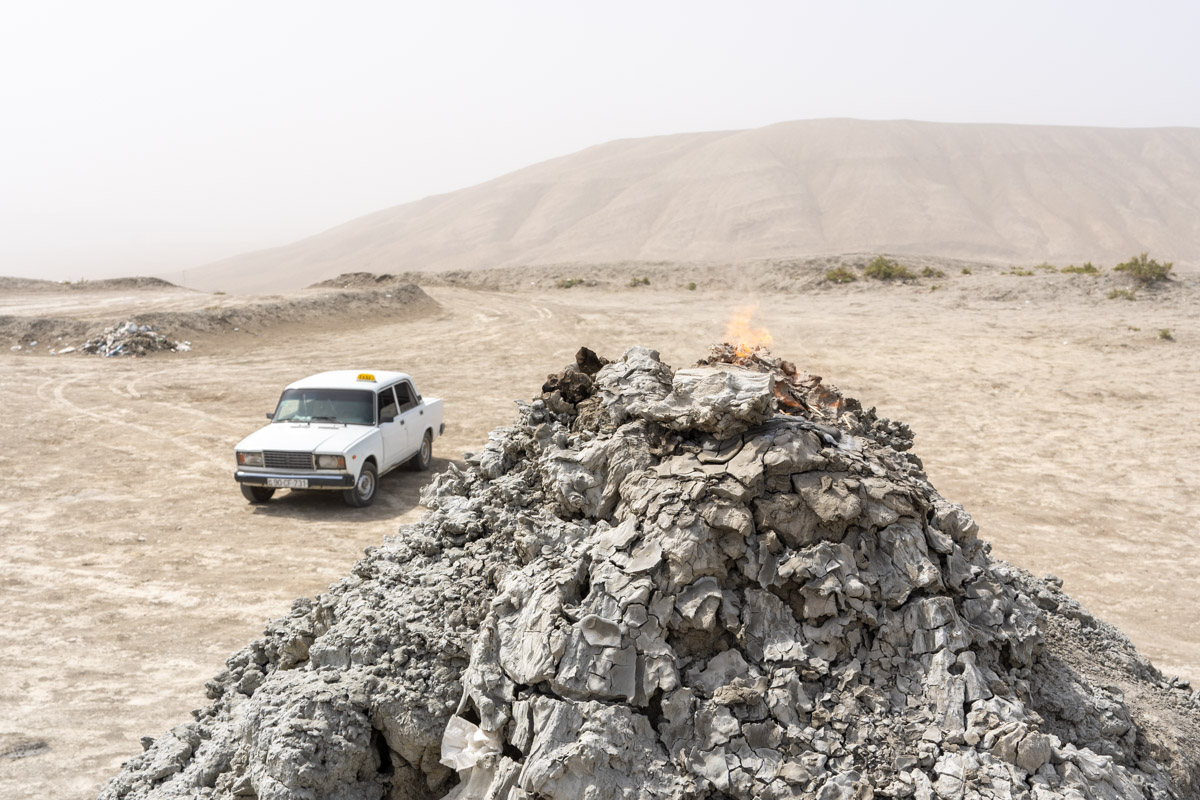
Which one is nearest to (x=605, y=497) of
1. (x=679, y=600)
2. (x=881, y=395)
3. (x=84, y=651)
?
(x=679, y=600)

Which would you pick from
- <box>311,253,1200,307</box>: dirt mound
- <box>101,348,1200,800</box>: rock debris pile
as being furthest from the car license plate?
<box>311,253,1200,307</box>: dirt mound

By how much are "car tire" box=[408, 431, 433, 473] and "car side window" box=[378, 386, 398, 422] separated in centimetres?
102

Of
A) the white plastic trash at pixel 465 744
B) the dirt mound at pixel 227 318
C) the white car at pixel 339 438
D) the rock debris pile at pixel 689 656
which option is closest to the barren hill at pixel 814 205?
the dirt mound at pixel 227 318

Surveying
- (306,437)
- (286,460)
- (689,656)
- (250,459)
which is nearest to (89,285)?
(250,459)

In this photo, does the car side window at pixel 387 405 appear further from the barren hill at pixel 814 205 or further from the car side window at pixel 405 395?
the barren hill at pixel 814 205

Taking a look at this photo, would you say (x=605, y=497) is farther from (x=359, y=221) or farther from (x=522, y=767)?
(x=359, y=221)

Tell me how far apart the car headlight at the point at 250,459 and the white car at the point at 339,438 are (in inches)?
0.6

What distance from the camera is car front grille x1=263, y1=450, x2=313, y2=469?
37.9ft

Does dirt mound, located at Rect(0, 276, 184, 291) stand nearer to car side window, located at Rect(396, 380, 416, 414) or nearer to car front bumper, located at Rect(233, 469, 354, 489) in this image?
car side window, located at Rect(396, 380, 416, 414)

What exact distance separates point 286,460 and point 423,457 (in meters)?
2.74

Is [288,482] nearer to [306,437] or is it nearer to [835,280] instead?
[306,437]

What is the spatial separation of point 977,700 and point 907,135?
385 feet

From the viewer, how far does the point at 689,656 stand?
12.3 ft

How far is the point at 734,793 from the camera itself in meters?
3.38
